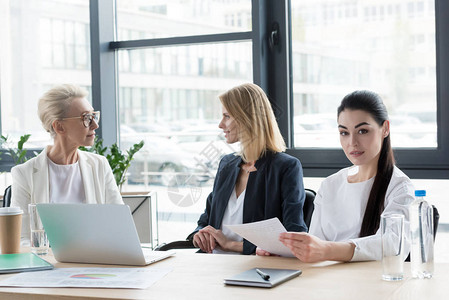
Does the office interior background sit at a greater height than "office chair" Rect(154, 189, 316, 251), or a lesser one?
greater

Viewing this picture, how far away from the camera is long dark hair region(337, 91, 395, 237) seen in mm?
2311

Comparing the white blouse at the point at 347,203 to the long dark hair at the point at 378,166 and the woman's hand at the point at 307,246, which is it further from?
the woman's hand at the point at 307,246

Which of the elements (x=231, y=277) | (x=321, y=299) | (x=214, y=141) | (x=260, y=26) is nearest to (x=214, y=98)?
(x=214, y=141)

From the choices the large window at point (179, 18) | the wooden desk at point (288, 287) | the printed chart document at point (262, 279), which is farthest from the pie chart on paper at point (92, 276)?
the large window at point (179, 18)

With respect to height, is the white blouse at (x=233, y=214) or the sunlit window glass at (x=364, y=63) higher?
the sunlit window glass at (x=364, y=63)

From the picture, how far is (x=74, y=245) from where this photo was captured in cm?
209

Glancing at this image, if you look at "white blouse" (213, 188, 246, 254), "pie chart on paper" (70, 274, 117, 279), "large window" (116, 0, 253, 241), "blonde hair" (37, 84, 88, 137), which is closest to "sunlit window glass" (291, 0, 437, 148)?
"large window" (116, 0, 253, 241)

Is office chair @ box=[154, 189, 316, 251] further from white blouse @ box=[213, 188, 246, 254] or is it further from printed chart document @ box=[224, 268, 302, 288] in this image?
printed chart document @ box=[224, 268, 302, 288]

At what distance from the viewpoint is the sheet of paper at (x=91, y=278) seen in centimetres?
179

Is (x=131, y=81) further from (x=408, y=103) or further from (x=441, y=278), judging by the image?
(x=441, y=278)

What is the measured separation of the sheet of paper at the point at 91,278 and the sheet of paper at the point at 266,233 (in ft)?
0.92

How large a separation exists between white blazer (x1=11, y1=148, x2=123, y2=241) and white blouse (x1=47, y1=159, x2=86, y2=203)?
4 cm

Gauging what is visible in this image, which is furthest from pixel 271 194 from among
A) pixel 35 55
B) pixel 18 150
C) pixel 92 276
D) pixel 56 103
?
pixel 35 55

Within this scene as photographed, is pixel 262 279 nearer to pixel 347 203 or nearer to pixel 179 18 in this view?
pixel 347 203
